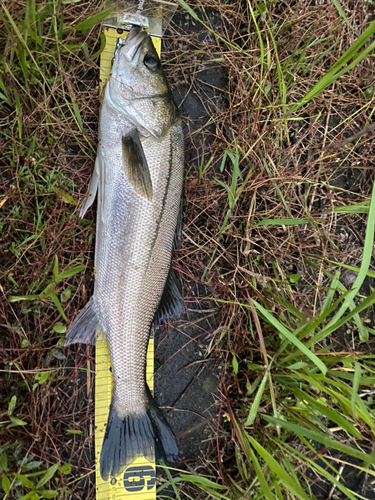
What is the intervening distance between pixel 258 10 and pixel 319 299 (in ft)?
7.34

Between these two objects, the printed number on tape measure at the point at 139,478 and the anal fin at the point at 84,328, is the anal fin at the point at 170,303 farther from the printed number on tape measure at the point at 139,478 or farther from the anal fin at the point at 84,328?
the printed number on tape measure at the point at 139,478

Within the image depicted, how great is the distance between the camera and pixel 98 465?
85.8 inches

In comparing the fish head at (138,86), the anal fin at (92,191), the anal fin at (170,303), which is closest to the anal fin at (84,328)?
the anal fin at (170,303)

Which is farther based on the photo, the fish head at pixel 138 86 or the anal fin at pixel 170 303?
the anal fin at pixel 170 303

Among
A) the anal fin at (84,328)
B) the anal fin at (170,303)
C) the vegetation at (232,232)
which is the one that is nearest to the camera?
the vegetation at (232,232)

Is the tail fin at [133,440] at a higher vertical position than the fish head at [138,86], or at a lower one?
lower

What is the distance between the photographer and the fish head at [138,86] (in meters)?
2.14

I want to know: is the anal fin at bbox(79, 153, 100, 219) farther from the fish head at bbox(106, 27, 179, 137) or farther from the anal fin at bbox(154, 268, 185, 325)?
the anal fin at bbox(154, 268, 185, 325)

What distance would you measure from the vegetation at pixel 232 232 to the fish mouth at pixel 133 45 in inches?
10.6

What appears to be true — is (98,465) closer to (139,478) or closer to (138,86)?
(139,478)

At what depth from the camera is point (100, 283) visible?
2164 mm

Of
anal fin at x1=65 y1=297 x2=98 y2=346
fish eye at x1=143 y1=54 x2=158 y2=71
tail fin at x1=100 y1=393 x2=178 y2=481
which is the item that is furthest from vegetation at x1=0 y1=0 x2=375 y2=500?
fish eye at x1=143 y1=54 x2=158 y2=71

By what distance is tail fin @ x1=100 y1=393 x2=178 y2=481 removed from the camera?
7.00 ft

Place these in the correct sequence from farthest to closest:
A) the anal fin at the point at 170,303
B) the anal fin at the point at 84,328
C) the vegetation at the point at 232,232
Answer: the anal fin at the point at 170,303 < the anal fin at the point at 84,328 < the vegetation at the point at 232,232
